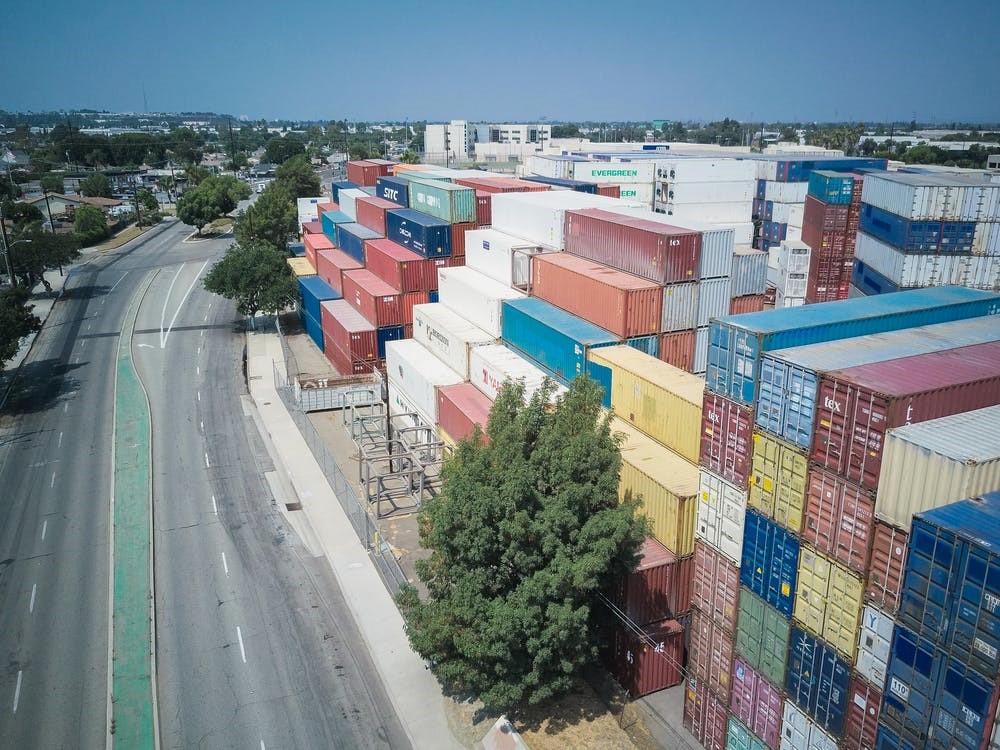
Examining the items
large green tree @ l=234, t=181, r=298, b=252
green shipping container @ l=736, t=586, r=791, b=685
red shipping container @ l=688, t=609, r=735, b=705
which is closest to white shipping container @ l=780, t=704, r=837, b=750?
green shipping container @ l=736, t=586, r=791, b=685

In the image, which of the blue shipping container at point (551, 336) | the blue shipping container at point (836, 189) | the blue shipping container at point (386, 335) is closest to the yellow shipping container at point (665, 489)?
the blue shipping container at point (551, 336)

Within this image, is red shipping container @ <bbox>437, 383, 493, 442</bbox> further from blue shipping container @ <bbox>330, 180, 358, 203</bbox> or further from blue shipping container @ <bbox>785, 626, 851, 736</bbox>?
blue shipping container @ <bbox>330, 180, 358, 203</bbox>

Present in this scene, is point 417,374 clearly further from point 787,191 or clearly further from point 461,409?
point 787,191

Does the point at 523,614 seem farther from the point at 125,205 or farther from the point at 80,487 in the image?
the point at 125,205

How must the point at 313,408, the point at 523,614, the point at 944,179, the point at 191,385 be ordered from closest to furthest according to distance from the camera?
1. the point at 523,614
2. the point at 944,179
3. the point at 313,408
4. the point at 191,385

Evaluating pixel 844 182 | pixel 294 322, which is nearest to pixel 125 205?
pixel 294 322

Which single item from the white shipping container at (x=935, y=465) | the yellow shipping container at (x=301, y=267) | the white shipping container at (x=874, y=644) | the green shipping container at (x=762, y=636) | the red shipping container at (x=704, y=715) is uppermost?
the white shipping container at (x=935, y=465)

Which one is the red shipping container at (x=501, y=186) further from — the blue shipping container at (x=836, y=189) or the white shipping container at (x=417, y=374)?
the blue shipping container at (x=836, y=189)
